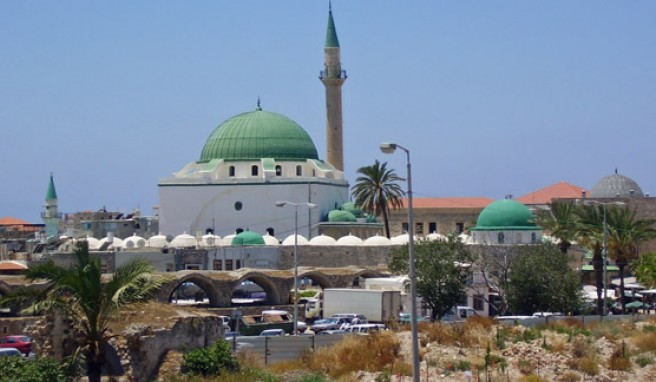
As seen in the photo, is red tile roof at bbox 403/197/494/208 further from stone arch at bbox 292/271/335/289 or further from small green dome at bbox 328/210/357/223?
stone arch at bbox 292/271/335/289

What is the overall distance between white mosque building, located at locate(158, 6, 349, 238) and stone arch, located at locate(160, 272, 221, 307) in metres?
17.1

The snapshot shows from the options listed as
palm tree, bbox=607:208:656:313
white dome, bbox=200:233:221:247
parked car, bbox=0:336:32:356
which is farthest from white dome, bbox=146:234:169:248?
parked car, bbox=0:336:32:356

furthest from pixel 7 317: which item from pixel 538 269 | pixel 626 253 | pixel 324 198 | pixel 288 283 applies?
pixel 324 198

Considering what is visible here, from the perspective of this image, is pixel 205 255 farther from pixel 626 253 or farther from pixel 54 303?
pixel 54 303

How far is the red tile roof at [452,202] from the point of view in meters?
85.0

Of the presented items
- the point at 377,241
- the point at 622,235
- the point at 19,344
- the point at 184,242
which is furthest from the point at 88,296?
the point at 184,242

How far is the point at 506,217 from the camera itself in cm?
5653

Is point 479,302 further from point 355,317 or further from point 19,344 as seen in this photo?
point 19,344

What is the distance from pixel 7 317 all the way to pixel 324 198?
2977 cm

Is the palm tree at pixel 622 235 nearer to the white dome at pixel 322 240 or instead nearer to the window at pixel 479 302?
the window at pixel 479 302

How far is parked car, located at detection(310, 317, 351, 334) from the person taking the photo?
3844cm

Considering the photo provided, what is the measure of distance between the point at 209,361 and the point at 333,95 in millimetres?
51956

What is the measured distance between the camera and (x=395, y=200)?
7012cm

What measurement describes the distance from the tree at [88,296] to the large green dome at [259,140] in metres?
51.2
